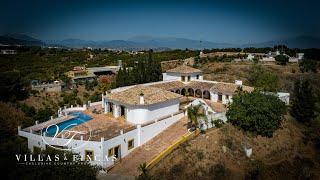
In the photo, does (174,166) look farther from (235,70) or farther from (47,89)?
(235,70)

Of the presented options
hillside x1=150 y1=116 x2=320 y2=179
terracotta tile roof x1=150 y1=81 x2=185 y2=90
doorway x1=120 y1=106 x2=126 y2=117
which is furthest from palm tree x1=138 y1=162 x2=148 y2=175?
terracotta tile roof x1=150 y1=81 x2=185 y2=90

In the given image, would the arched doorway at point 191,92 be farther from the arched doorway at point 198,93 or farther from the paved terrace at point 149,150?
the paved terrace at point 149,150

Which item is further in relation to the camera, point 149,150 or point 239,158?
point 239,158

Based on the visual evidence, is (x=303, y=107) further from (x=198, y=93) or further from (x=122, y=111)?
(x=122, y=111)

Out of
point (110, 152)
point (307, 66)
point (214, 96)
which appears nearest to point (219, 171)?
point (110, 152)

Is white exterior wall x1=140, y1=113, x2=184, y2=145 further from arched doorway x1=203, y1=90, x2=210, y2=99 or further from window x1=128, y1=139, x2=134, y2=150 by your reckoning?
arched doorway x1=203, y1=90, x2=210, y2=99

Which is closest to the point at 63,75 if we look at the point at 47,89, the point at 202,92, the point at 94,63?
the point at 47,89
